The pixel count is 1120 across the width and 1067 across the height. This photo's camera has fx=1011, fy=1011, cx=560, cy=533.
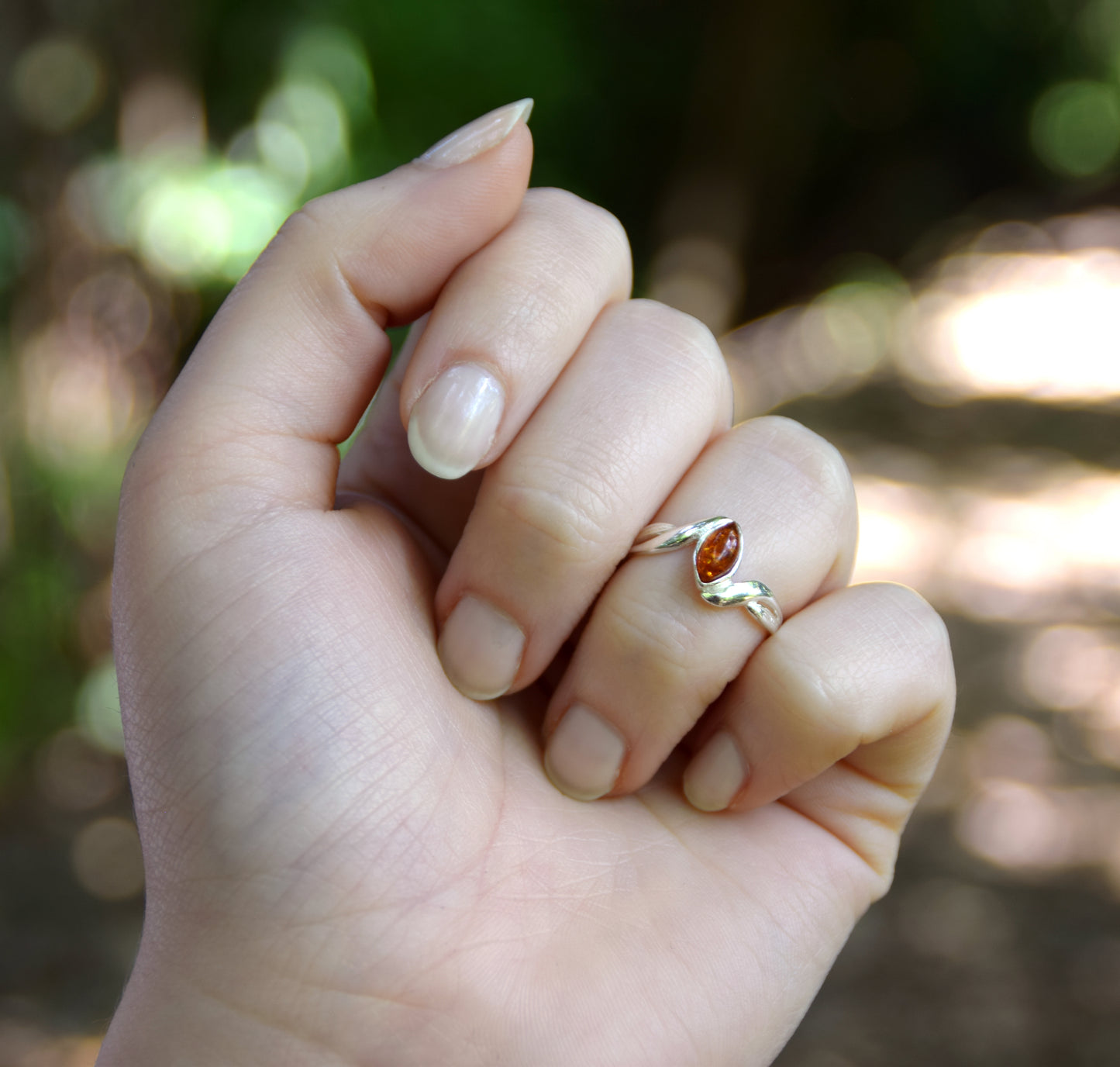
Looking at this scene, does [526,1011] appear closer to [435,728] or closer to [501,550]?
[435,728]

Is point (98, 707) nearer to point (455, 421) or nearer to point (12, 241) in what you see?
point (12, 241)

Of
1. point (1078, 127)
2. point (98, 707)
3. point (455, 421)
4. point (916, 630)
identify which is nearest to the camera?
point (455, 421)

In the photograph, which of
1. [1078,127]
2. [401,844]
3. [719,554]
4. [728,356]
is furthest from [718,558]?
[1078,127]

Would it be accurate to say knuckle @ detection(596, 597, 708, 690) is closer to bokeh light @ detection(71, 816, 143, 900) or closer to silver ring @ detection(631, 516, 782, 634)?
silver ring @ detection(631, 516, 782, 634)

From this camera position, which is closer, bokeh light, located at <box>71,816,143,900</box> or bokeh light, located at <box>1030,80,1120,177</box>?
bokeh light, located at <box>71,816,143,900</box>

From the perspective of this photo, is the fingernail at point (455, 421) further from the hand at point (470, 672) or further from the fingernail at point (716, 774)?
the fingernail at point (716, 774)

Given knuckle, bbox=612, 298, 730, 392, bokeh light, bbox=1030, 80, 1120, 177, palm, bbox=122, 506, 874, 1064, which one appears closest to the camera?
palm, bbox=122, 506, 874, 1064

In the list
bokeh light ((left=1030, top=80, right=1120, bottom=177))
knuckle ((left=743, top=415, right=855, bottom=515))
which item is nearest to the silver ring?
knuckle ((left=743, top=415, right=855, bottom=515))
